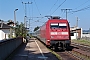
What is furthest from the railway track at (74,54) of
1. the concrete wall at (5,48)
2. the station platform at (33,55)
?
the concrete wall at (5,48)

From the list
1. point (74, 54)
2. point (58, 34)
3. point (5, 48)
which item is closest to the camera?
point (5, 48)

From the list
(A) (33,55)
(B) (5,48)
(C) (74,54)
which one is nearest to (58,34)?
(C) (74,54)

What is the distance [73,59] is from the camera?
1711 centimetres

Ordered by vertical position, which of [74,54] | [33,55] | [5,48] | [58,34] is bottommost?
[74,54]

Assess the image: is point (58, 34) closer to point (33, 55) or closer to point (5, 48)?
point (33, 55)

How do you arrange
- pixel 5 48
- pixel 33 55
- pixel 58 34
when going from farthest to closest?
1. pixel 58 34
2. pixel 33 55
3. pixel 5 48

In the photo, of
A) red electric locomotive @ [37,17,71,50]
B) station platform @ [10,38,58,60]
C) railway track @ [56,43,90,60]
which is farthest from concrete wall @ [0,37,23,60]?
red electric locomotive @ [37,17,71,50]

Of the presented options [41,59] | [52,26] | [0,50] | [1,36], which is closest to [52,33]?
[52,26]

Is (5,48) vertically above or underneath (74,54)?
above

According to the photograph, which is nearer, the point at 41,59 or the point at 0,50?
the point at 0,50

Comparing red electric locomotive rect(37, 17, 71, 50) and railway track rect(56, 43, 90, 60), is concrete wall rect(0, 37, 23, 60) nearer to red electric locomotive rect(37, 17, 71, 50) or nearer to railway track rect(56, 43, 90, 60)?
railway track rect(56, 43, 90, 60)

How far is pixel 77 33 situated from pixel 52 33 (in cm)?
5674

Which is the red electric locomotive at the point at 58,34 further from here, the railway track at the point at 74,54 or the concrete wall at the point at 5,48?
the concrete wall at the point at 5,48

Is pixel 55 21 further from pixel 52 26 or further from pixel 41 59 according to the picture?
pixel 41 59
